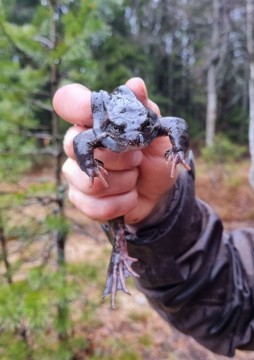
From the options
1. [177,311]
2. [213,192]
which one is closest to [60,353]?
[177,311]

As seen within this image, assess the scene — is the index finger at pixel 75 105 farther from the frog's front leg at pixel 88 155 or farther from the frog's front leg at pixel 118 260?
the frog's front leg at pixel 118 260

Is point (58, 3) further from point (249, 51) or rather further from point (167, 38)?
point (167, 38)

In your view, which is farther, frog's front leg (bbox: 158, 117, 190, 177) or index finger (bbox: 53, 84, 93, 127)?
index finger (bbox: 53, 84, 93, 127)

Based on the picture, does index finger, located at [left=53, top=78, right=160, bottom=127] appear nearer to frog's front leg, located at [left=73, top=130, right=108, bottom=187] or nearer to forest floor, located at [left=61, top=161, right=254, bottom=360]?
frog's front leg, located at [left=73, top=130, right=108, bottom=187]

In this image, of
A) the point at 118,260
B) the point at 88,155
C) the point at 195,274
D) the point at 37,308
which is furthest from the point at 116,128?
the point at 37,308

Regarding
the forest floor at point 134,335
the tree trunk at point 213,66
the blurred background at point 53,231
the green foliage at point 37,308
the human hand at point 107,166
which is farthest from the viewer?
the tree trunk at point 213,66

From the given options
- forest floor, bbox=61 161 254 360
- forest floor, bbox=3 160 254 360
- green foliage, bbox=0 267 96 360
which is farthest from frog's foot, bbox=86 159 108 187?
forest floor, bbox=61 161 254 360

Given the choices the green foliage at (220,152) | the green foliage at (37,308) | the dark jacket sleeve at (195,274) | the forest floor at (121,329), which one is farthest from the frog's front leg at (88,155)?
the green foliage at (220,152)

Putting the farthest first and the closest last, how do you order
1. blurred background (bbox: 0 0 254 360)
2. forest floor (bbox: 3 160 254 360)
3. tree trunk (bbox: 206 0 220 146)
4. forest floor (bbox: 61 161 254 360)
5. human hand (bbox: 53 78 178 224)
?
tree trunk (bbox: 206 0 220 146), forest floor (bbox: 61 161 254 360), forest floor (bbox: 3 160 254 360), blurred background (bbox: 0 0 254 360), human hand (bbox: 53 78 178 224)

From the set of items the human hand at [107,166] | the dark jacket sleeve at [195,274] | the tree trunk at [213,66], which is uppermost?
the tree trunk at [213,66]
